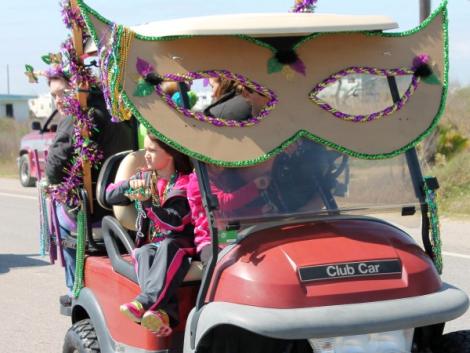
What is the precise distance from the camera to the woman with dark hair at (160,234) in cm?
360

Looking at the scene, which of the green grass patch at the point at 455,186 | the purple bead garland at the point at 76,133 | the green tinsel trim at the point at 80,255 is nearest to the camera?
the green tinsel trim at the point at 80,255

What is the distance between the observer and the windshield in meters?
3.53

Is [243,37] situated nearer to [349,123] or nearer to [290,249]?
[349,123]

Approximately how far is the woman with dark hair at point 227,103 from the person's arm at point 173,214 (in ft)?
1.39

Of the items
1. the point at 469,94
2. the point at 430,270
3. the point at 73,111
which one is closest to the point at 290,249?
the point at 430,270

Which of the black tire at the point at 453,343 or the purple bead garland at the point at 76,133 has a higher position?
the purple bead garland at the point at 76,133

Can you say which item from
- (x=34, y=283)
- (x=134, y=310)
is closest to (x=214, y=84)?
(x=134, y=310)

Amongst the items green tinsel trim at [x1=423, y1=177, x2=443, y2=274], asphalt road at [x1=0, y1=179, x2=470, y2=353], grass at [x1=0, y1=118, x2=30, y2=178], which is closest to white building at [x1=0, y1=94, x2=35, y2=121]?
grass at [x1=0, y1=118, x2=30, y2=178]

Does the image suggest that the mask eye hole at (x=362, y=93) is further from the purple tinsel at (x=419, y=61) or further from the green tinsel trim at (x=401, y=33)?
the green tinsel trim at (x=401, y=33)

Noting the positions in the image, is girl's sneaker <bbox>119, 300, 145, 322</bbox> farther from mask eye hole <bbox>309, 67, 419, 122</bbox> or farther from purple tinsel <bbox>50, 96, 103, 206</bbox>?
purple tinsel <bbox>50, 96, 103, 206</bbox>

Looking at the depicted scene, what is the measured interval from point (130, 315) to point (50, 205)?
2064mm

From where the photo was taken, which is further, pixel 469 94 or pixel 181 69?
pixel 469 94

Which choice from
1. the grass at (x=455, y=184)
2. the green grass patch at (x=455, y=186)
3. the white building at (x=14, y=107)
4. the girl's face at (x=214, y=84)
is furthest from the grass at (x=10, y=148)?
the white building at (x=14, y=107)

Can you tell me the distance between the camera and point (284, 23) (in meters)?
3.50
